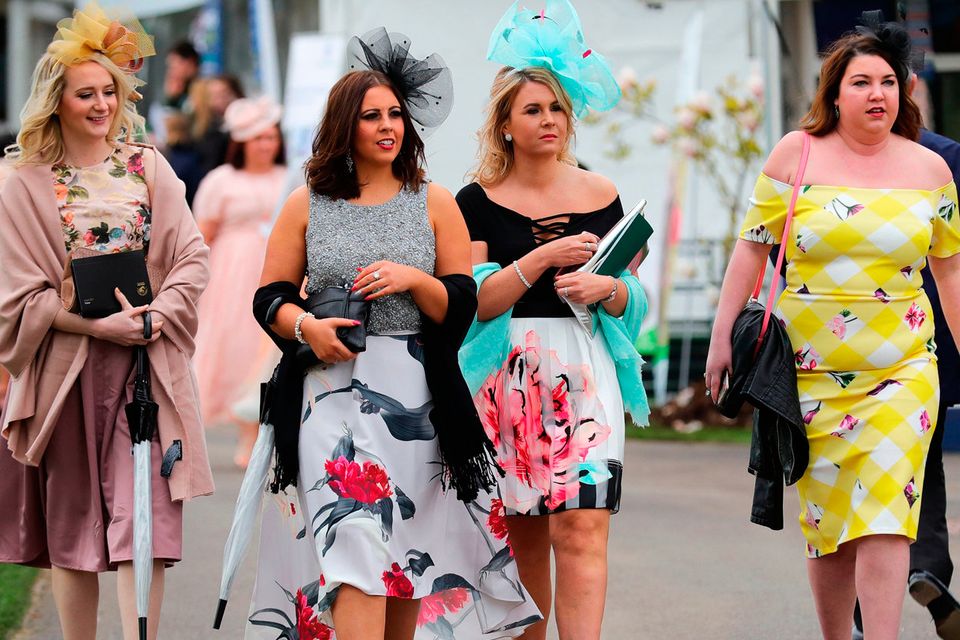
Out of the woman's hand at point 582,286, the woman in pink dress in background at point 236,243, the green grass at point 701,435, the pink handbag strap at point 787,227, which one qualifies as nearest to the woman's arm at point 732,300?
the pink handbag strap at point 787,227

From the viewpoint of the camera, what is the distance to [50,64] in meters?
5.23

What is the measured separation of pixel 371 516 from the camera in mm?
4543

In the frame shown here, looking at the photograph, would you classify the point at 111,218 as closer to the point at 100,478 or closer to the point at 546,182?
the point at 100,478

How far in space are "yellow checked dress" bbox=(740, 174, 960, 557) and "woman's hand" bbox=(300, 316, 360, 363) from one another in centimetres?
147

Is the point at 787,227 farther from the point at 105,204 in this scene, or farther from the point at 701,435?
the point at 701,435

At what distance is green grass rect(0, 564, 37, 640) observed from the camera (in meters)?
6.33

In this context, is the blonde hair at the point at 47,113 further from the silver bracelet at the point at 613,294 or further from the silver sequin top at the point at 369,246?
the silver bracelet at the point at 613,294

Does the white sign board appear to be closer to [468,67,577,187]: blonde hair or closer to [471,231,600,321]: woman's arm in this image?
[468,67,577,187]: blonde hair

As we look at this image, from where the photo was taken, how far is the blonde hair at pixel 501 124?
5262 mm

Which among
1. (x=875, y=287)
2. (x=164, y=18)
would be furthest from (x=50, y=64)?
(x=164, y=18)

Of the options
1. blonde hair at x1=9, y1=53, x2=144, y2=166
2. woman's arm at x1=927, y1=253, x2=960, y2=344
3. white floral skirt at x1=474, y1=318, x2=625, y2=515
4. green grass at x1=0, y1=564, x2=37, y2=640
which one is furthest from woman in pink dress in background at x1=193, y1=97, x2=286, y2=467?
woman's arm at x1=927, y1=253, x2=960, y2=344

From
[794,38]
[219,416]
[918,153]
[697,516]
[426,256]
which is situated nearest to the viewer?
[426,256]

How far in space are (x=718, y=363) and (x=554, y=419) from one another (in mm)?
563

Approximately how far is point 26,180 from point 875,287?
2658 mm
